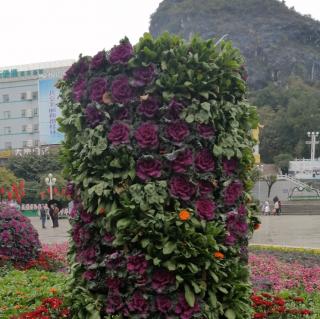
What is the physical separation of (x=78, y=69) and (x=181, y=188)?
3.73ft

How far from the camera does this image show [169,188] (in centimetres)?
329

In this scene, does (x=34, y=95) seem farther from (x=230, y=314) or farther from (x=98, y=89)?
(x=230, y=314)

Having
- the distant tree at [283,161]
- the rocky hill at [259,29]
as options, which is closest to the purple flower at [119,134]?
the distant tree at [283,161]

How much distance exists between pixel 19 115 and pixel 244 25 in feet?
234

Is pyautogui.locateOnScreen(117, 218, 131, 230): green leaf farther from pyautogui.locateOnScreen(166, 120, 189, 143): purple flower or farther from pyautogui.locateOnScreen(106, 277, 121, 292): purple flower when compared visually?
pyautogui.locateOnScreen(166, 120, 189, 143): purple flower

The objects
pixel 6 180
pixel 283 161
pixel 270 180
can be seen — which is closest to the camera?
pixel 6 180

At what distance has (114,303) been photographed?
132 inches

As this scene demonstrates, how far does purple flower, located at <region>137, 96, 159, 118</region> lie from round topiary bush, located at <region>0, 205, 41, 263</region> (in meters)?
5.66

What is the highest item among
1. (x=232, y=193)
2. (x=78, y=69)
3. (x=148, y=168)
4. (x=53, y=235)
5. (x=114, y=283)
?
(x=78, y=69)

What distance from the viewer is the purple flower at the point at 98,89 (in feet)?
11.3

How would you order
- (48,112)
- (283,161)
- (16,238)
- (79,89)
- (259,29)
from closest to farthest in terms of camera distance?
(79,89) → (16,238) → (48,112) → (283,161) → (259,29)

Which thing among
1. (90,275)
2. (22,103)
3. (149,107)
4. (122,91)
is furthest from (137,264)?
(22,103)

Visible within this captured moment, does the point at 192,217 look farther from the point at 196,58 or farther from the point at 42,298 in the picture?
the point at 42,298

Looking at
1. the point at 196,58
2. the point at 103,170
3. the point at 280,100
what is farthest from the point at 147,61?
the point at 280,100
